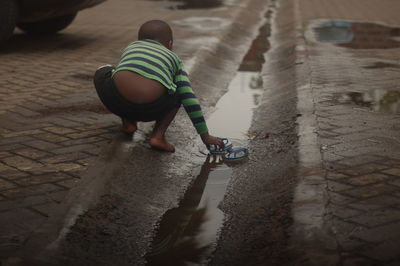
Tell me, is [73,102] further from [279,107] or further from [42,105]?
[279,107]

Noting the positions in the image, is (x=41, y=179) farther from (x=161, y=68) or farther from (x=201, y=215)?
(x=161, y=68)

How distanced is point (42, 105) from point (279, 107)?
217 cm

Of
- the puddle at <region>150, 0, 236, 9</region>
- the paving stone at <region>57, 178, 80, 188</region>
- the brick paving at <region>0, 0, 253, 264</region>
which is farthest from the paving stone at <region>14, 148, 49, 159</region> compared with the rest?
the puddle at <region>150, 0, 236, 9</region>

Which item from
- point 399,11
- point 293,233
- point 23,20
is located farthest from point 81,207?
point 399,11

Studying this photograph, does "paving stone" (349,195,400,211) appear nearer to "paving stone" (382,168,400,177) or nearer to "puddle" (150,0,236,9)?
"paving stone" (382,168,400,177)

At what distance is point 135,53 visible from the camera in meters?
4.48

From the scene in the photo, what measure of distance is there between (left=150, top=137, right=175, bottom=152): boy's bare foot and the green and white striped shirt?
0.90 feet

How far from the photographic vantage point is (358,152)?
436 cm

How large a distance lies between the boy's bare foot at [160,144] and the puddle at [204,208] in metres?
0.29

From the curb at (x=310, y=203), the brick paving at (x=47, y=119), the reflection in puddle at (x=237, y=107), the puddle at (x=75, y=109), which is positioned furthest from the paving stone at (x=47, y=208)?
the reflection in puddle at (x=237, y=107)

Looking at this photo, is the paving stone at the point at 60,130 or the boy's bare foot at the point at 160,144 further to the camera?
the paving stone at the point at 60,130

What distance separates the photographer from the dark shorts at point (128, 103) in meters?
4.49

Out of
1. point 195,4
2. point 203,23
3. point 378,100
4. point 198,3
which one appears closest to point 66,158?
point 378,100

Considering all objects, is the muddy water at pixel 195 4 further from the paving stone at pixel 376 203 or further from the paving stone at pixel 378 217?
the paving stone at pixel 378 217
